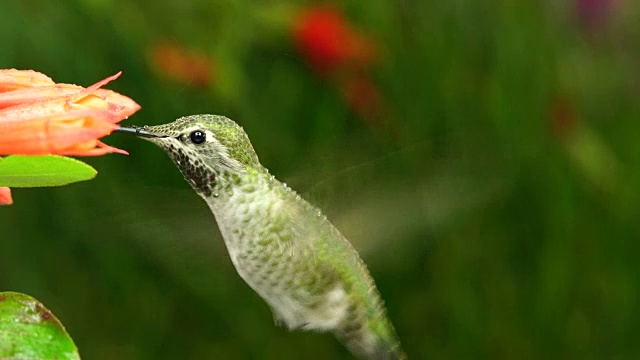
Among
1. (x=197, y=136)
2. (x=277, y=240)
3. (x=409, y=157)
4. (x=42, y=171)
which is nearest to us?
(x=42, y=171)

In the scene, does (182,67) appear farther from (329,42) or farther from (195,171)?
(195,171)

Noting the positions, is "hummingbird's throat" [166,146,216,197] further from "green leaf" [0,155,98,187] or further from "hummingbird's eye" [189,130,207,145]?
"green leaf" [0,155,98,187]

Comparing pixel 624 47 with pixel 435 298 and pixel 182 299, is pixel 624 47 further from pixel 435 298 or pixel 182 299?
pixel 182 299

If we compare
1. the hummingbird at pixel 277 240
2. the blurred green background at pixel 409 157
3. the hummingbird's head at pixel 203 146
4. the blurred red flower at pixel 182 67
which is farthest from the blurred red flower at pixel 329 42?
the hummingbird's head at pixel 203 146

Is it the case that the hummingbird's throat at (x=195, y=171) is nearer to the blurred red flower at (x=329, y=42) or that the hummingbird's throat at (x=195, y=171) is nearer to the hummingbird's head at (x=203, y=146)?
the hummingbird's head at (x=203, y=146)

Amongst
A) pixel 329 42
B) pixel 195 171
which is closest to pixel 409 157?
pixel 329 42

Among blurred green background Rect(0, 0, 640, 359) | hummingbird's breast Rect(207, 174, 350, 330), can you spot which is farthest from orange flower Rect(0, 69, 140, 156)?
blurred green background Rect(0, 0, 640, 359)
